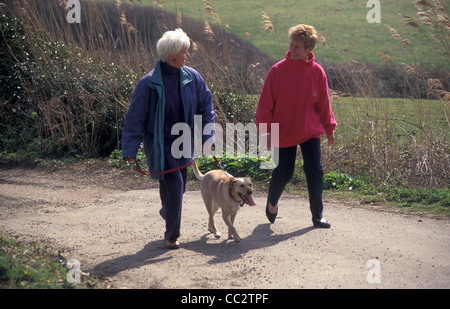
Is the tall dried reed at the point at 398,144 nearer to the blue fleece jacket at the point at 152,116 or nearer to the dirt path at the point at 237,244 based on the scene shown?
the dirt path at the point at 237,244

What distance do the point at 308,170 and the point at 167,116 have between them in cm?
168

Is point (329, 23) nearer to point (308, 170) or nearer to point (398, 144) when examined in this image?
point (398, 144)

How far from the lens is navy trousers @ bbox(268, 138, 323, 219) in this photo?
608 cm

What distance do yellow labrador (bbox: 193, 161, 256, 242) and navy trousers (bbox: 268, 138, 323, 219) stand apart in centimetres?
64

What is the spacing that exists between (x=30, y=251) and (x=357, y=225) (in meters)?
3.49

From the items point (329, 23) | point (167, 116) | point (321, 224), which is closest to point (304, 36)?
point (167, 116)

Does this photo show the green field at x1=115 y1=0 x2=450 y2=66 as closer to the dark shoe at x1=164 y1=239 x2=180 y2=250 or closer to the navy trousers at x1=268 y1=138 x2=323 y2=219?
the navy trousers at x1=268 y1=138 x2=323 y2=219

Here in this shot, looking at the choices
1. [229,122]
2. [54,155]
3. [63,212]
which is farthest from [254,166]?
[54,155]

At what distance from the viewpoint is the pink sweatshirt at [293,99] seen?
19.3 ft

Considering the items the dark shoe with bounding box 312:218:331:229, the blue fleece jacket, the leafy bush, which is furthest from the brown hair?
the leafy bush

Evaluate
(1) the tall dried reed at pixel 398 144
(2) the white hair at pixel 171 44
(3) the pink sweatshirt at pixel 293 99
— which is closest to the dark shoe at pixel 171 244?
(3) the pink sweatshirt at pixel 293 99

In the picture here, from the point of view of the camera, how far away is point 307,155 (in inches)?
241

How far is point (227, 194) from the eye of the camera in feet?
18.8
